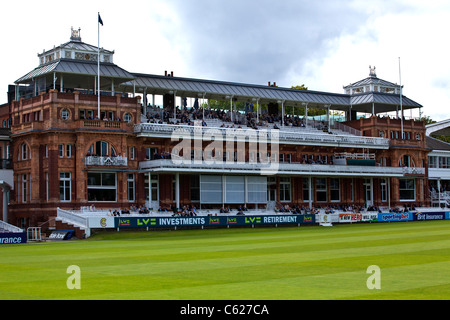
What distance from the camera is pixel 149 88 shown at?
2857 inches

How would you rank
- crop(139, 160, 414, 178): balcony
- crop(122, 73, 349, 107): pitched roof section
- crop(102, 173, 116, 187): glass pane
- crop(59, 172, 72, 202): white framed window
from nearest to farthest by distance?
crop(59, 172, 72, 202): white framed window < crop(102, 173, 116, 187): glass pane < crop(139, 160, 414, 178): balcony < crop(122, 73, 349, 107): pitched roof section

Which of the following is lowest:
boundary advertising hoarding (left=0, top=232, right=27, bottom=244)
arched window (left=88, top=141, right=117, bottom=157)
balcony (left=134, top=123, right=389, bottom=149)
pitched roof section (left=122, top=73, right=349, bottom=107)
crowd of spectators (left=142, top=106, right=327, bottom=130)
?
boundary advertising hoarding (left=0, top=232, right=27, bottom=244)

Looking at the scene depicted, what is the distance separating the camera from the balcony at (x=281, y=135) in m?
66.1

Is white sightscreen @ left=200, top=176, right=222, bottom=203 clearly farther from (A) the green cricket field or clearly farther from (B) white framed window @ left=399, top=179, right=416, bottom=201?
(A) the green cricket field

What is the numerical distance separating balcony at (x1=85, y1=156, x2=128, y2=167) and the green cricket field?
28200 mm

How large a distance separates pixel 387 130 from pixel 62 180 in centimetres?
4456

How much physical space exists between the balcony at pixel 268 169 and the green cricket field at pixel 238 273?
96.3 feet

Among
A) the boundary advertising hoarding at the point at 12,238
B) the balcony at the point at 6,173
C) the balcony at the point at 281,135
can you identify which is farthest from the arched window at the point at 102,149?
the boundary advertising hoarding at the point at 12,238

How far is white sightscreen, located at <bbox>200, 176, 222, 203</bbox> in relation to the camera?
67875mm

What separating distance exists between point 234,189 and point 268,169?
13.9 feet

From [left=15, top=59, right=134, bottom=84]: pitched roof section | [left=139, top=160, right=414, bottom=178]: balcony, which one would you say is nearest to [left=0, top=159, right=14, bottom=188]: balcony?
[left=15, top=59, right=134, bottom=84]: pitched roof section

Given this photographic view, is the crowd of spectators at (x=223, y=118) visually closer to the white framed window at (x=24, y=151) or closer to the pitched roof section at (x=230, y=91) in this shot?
the pitched roof section at (x=230, y=91)
